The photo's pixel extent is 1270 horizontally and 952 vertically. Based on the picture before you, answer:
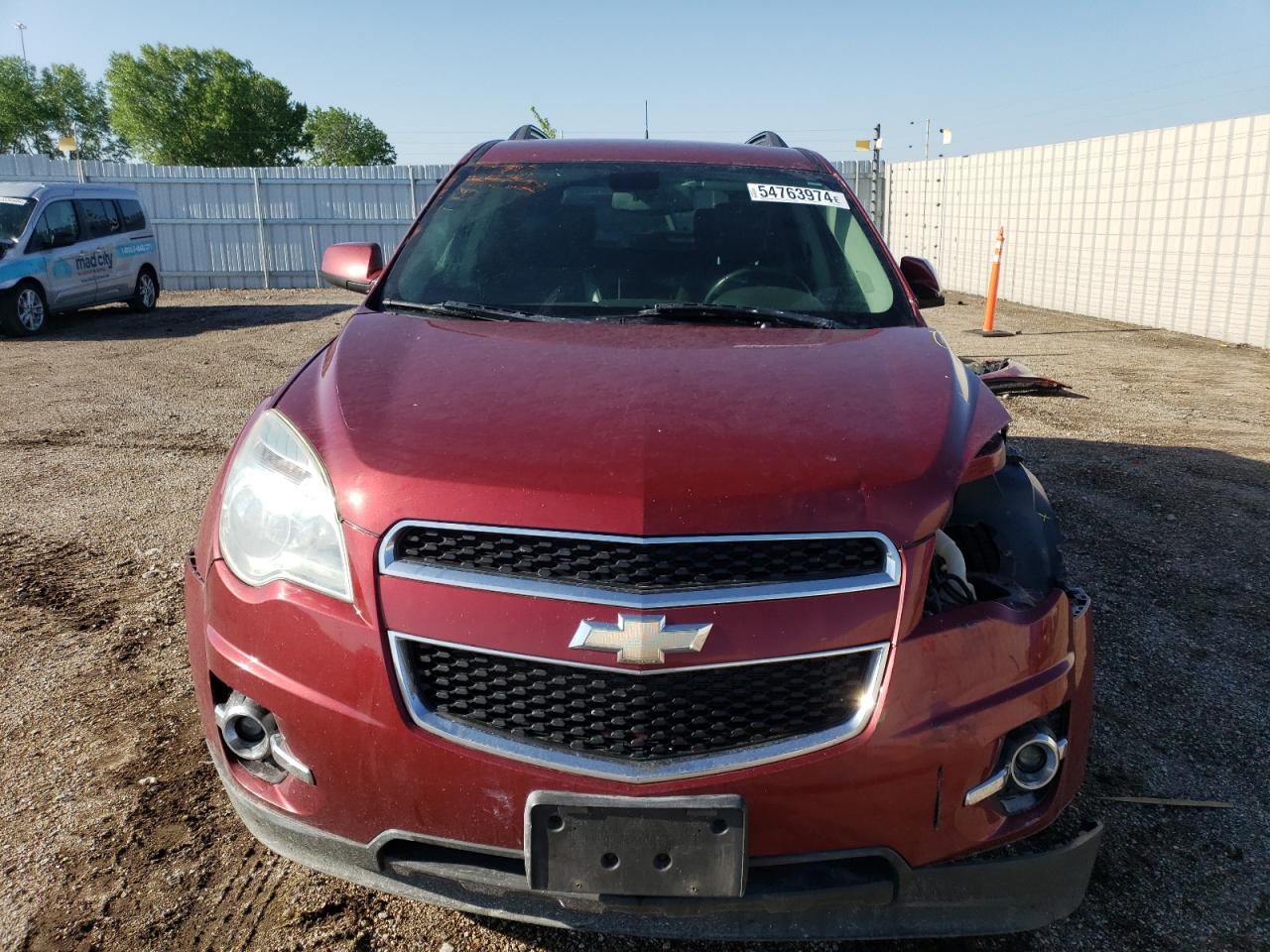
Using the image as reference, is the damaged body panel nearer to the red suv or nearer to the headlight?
the red suv

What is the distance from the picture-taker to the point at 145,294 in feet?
49.0

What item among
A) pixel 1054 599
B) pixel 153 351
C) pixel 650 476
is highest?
pixel 650 476

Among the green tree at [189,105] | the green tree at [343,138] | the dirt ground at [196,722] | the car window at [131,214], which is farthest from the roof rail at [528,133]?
the green tree at [343,138]

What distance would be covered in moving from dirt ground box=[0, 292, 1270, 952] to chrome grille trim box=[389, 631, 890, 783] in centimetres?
66

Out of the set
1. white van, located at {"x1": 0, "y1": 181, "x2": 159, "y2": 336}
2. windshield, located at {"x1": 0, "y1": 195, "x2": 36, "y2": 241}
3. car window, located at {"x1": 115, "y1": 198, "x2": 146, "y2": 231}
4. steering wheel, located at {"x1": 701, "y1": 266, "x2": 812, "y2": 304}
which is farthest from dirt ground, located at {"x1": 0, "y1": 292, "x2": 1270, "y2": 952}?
car window, located at {"x1": 115, "y1": 198, "x2": 146, "y2": 231}

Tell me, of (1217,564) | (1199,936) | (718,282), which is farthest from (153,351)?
(1199,936)

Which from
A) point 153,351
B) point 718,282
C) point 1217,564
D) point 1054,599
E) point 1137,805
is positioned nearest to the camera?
point 1054,599

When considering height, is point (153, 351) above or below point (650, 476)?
below

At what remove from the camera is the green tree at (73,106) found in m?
75.6

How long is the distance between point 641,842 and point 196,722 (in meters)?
1.85

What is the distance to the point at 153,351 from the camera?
36.8ft

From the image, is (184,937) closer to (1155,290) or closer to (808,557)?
(808,557)

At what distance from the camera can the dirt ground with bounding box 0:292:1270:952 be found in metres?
2.10

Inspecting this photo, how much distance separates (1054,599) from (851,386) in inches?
24.0
